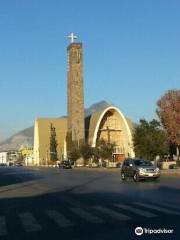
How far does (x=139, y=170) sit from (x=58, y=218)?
23.9 metres

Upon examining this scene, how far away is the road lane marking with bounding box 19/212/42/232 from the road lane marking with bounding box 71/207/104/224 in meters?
1.41

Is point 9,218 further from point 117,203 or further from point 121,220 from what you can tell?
point 117,203

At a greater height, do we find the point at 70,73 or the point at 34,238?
the point at 70,73

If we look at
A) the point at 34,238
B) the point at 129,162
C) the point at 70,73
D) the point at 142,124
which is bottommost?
the point at 34,238

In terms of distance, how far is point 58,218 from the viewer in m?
17.1

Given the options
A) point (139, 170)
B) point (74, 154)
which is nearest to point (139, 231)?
point (139, 170)

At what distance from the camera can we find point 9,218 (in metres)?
17.7

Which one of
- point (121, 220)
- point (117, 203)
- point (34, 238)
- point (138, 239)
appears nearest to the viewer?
point (138, 239)

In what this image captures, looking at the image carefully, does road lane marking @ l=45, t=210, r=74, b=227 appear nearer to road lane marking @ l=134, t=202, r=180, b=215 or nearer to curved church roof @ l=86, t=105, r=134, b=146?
road lane marking @ l=134, t=202, r=180, b=215

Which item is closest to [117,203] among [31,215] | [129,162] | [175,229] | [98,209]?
[98,209]

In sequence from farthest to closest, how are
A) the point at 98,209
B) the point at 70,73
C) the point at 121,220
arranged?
1. the point at 70,73
2. the point at 98,209
3. the point at 121,220

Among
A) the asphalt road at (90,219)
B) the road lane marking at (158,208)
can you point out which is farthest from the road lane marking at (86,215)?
the road lane marking at (158,208)

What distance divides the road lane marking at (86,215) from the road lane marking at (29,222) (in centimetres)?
141

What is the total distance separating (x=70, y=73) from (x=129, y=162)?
10594 cm
